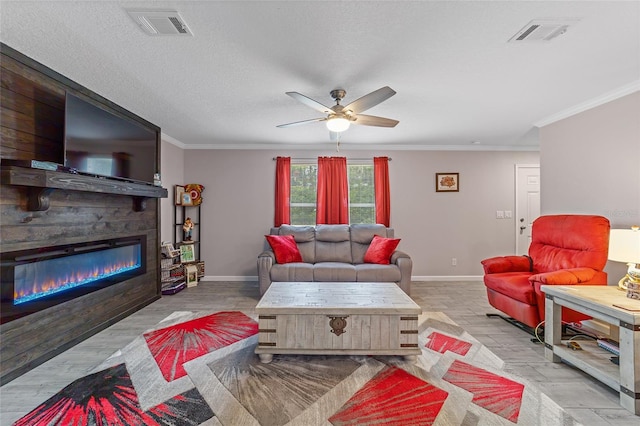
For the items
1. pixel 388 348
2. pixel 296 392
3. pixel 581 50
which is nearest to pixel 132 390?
pixel 296 392

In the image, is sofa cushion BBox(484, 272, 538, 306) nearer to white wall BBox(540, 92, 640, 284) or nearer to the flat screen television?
white wall BBox(540, 92, 640, 284)

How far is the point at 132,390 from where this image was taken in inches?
76.3

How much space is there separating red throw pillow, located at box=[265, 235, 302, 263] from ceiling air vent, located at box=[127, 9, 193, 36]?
2815 millimetres

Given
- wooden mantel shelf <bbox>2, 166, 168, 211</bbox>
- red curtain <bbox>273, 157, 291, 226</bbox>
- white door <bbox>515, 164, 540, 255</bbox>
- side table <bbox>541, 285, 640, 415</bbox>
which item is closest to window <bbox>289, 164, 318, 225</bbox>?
red curtain <bbox>273, 157, 291, 226</bbox>

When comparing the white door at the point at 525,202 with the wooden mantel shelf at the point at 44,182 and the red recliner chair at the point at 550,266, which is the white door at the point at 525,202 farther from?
the wooden mantel shelf at the point at 44,182

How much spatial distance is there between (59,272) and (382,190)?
4332mm

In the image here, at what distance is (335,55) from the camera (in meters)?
2.15

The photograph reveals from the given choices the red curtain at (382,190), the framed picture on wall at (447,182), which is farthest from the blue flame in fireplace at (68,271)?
the framed picture on wall at (447,182)

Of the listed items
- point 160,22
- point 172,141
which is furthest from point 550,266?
point 172,141

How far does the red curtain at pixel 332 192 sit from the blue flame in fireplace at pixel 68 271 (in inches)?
112

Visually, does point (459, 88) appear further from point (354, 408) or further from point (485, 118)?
point (354, 408)

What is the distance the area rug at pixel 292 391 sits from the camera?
66.2 inches

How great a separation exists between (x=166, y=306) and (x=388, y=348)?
9.40ft

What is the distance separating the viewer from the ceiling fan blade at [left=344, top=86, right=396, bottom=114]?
7.39ft
